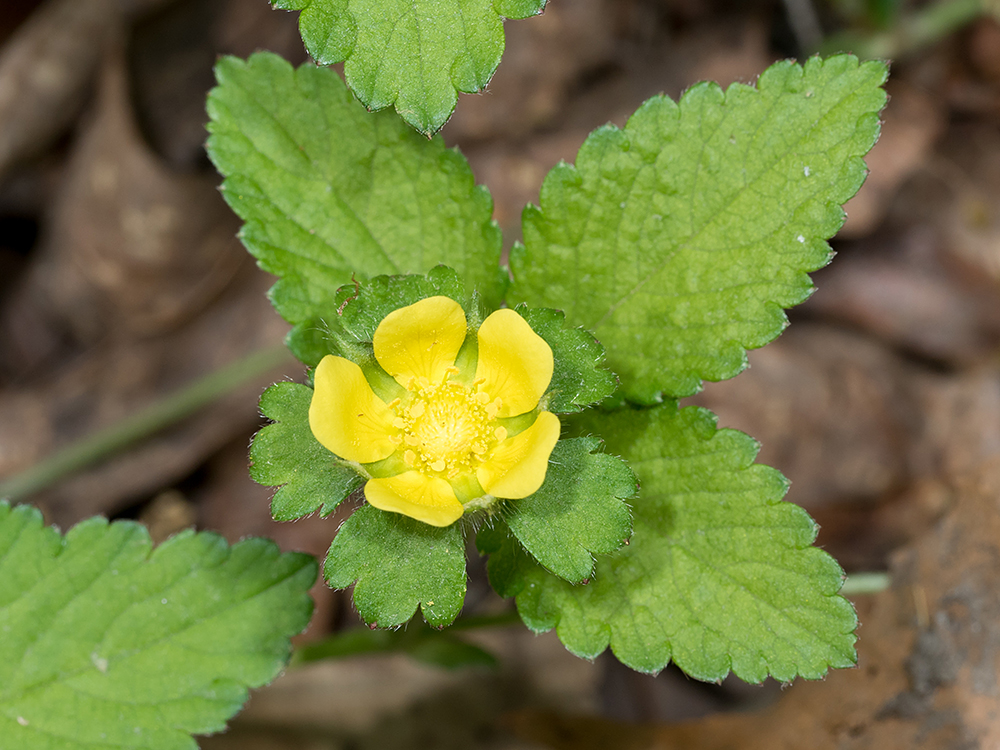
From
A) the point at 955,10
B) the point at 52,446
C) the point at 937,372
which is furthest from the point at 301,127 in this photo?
the point at 955,10

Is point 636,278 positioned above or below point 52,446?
above

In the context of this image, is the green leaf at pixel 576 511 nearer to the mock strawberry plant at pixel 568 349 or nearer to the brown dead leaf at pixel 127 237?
the mock strawberry plant at pixel 568 349

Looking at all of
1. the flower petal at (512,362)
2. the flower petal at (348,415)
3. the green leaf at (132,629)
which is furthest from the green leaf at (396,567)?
the green leaf at (132,629)

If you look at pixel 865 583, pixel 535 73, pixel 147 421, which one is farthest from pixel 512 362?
pixel 535 73

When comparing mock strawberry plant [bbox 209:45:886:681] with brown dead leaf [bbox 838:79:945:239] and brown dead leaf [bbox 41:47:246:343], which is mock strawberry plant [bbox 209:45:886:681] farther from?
brown dead leaf [bbox 838:79:945:239]

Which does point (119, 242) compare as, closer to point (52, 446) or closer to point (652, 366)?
point (52, 446)

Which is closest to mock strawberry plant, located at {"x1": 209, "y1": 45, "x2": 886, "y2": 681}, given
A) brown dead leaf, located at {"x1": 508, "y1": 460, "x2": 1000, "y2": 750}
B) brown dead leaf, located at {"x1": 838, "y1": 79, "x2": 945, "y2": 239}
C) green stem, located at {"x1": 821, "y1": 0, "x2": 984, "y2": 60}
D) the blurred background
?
brown dead leaf, located at {"x1": 508, "y1": 460, "x2": 1000, "y2": 750}
